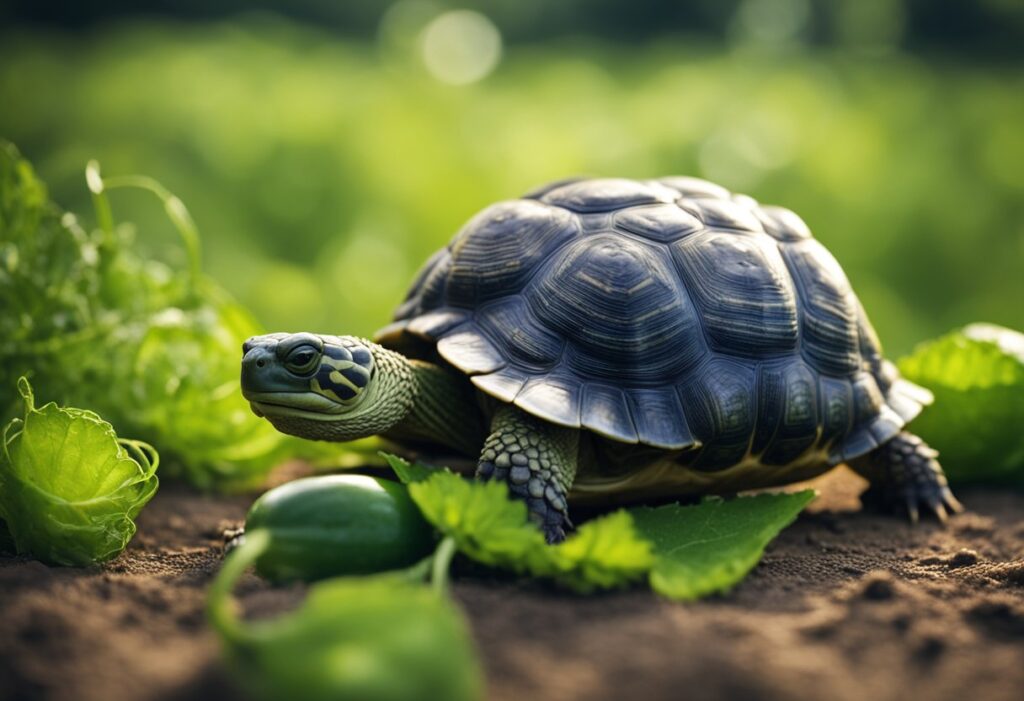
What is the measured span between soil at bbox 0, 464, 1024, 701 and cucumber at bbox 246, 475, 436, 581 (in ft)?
0.23

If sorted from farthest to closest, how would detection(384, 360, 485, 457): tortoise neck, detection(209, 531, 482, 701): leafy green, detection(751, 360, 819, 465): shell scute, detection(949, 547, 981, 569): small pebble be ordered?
1. detection(384, 360, 485, 457): tortoise neck
2. detection(751, 360, 819, 465): shell scute
3. detection(949, 547, 981, 569): small pebble
4. detection(209, 531, 482, 701): leafy green

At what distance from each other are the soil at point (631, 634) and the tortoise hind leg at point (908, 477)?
0.49m

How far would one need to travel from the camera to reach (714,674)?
1364mm

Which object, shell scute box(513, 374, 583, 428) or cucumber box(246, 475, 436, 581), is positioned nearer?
cucumber box(246, 475, 436, 581)

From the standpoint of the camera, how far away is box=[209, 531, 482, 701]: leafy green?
1.17 m

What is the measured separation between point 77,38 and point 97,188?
28.3 feet

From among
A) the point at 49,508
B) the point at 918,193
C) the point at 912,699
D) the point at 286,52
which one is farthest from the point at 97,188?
the point at 286,52

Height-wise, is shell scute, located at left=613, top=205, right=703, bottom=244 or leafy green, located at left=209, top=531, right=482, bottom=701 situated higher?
shell scute, located at left=613, top=205, right=703, bottom=244

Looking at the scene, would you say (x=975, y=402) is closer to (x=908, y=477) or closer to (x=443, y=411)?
(x=908, y=477)

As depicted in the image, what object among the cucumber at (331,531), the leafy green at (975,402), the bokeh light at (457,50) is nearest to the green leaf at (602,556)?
the cucumber at (331,531)

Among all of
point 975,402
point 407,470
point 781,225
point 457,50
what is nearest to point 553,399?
point 407,470

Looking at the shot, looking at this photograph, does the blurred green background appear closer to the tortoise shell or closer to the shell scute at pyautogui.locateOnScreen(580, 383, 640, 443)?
the tortoise shell

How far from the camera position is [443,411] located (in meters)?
2.45

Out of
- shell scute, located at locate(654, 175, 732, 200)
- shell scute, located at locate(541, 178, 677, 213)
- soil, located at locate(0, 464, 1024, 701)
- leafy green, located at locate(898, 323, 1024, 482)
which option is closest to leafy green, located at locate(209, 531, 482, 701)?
soil, located at locate(0, 464, 1024, 701)
